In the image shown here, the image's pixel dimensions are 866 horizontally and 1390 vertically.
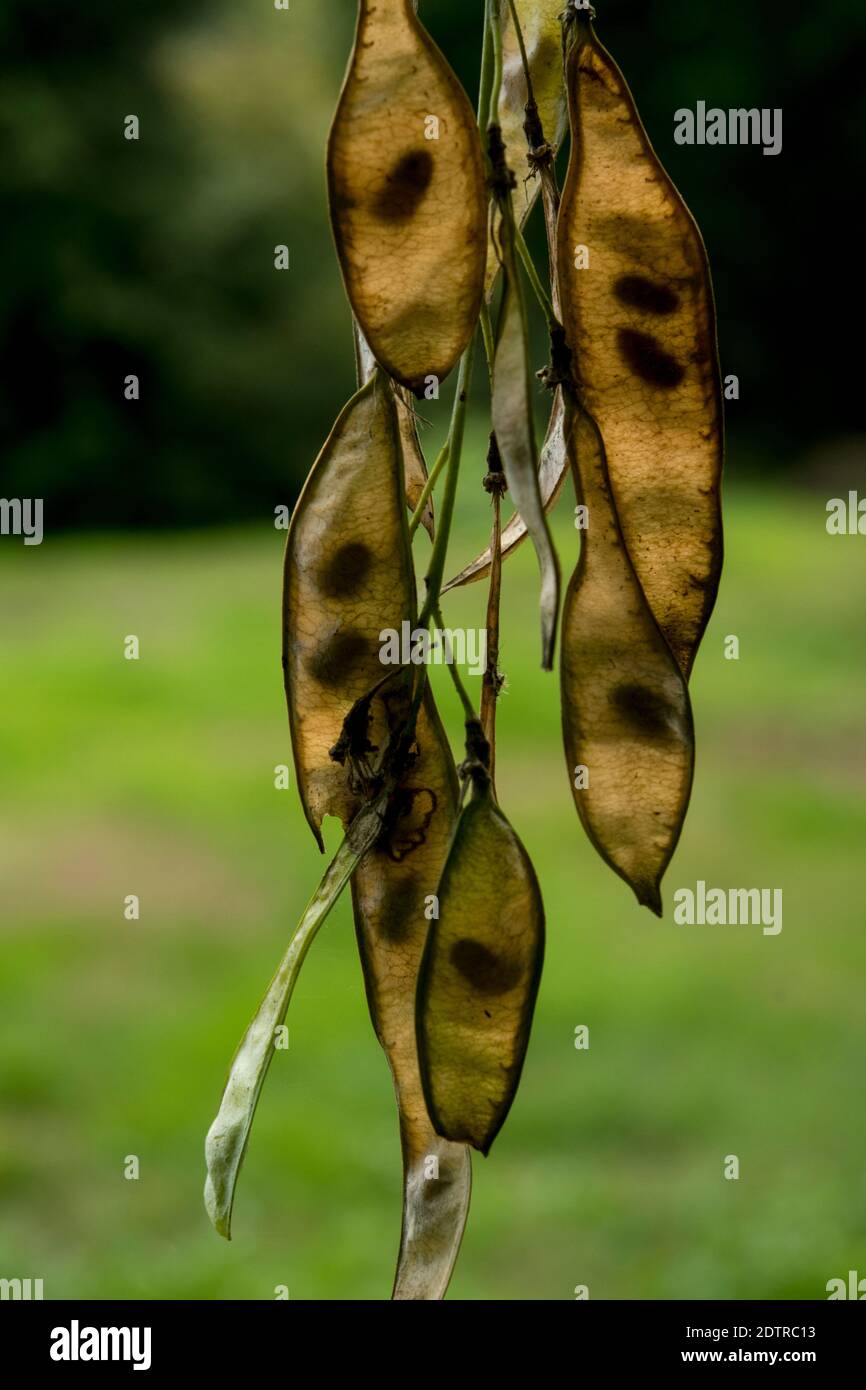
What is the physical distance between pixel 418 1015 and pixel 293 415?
9269 millimetres

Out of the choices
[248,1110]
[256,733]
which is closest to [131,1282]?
[248,1110]

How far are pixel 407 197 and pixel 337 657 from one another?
0.56 feet

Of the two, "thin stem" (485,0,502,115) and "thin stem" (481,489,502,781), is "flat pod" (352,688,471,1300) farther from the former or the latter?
"thin stem" (485,0,502,115)

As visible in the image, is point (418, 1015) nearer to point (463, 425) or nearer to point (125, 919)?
point (463, 425)

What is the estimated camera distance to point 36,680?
611cm

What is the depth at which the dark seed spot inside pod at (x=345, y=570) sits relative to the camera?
2.03ft

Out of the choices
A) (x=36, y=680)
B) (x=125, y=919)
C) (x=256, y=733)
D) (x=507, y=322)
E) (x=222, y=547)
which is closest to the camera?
(x=507, y=322)

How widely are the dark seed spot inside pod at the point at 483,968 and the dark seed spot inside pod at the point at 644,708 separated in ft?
0.34

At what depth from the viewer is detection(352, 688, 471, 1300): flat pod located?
637mm
